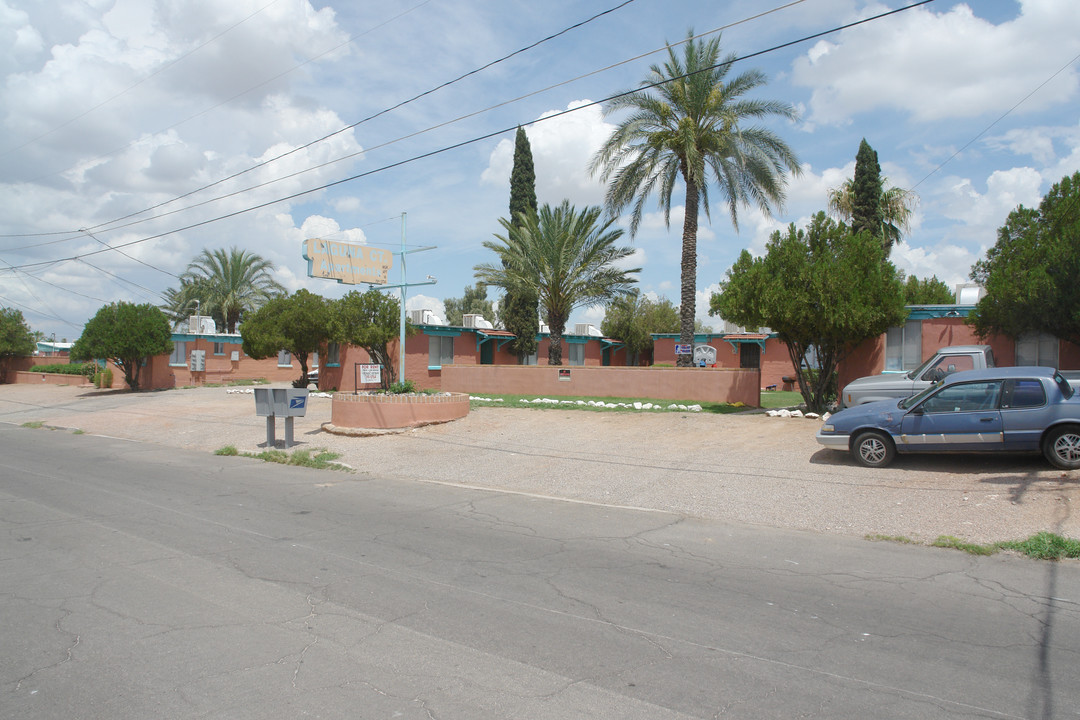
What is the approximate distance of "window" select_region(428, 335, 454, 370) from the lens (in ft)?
106

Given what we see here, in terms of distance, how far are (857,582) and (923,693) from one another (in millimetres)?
2425

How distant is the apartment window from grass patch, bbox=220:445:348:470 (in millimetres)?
14089

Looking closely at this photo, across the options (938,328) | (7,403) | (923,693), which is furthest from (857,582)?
(7,403)

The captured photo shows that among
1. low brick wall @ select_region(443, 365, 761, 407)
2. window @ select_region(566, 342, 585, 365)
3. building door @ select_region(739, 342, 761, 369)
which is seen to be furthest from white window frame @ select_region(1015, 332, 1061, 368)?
window @ select_region(566, 342, 585, 365)

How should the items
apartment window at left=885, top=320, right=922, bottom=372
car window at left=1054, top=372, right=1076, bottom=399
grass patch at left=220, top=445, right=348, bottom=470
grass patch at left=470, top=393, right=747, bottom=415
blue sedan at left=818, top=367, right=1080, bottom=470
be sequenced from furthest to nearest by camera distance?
1. grass patch at left=470, top=393, right=747, bottom=415
2. apartment window at left=885, top=320, right=922, bottom=372
3. grass patch at left=220, top=445, right=348, bottom=470
4. car window at left=1054, top=372, right=1076, bottom=399
5. blue sedan at left=818, top=367, right=1080, bottom=470

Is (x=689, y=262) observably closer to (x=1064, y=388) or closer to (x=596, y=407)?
(x=596, y=407)

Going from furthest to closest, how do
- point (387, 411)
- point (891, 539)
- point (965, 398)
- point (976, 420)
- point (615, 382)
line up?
point (615, 382)
point (387, 411)
point (965, 398)
point (976, 420)
point (891, 539)

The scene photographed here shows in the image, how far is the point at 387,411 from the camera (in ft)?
58.5

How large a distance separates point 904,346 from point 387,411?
13482mm

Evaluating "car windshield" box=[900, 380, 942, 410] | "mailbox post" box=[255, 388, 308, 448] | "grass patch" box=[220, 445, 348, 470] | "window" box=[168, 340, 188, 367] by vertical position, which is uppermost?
"window" box=[168, 340, 188, 367]

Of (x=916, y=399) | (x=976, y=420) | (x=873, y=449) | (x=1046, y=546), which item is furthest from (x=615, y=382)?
(x=1046, y=546)

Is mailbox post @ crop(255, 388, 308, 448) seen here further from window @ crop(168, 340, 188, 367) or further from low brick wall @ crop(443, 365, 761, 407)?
window @ crop(168, 340, 188, 367)

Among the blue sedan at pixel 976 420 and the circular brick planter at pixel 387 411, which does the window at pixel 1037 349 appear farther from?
the circular brick planter at pixel 387 411

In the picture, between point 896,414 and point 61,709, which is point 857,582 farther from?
point 61,709
